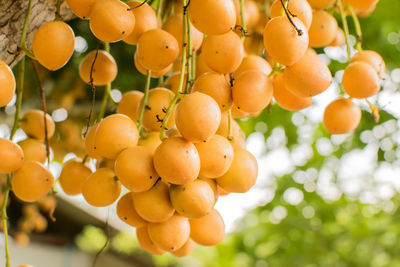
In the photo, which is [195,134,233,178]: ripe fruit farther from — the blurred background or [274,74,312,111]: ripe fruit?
the blurred background

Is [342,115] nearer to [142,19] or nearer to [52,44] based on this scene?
[142,19]

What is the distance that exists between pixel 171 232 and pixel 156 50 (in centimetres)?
25

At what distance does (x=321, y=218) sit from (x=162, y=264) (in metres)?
1.48

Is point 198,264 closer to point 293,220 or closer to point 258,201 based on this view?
point 258,201

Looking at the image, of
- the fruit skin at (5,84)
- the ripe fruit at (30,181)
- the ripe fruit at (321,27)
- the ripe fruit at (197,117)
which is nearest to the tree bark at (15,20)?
the fruit skin at (5,84)

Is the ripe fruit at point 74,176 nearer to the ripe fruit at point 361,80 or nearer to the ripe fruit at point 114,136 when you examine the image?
the ripe fruit at point 114,136

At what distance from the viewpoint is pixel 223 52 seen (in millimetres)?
605

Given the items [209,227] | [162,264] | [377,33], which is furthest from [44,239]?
[209,227]

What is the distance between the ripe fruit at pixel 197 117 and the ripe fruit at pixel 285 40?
108 mm

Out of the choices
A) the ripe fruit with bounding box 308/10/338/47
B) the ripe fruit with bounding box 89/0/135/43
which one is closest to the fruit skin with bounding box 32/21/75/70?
the ripe fruit with bounding box 89/0/135/43

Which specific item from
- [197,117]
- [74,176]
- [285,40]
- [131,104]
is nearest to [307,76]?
[285,40]

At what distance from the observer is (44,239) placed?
333 cm

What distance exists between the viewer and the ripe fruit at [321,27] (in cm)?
76

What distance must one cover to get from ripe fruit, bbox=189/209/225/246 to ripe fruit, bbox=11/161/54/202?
9.1 inches
